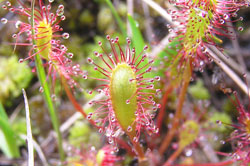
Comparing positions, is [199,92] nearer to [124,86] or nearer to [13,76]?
[124,86]

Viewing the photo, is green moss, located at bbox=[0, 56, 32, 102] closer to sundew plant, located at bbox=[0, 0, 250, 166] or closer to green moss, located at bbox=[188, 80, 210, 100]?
sundew plant, located at bbox=[0, 0, 250, 166]

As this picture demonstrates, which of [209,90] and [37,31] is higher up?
[37,31]

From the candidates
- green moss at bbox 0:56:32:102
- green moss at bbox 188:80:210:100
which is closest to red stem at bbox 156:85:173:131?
green moss at bbox 188:80:210:100

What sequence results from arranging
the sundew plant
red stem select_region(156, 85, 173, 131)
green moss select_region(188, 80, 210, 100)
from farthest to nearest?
green moss select_region(188, 80, 210, 100) < red stem select_region(156, 85, 173, 131) < the sundew plant

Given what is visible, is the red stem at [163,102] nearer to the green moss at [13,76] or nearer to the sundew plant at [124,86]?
the sundew plant at [124,86]

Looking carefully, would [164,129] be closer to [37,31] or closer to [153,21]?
[153,21]

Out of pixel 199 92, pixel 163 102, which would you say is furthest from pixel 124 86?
pixel 199 92

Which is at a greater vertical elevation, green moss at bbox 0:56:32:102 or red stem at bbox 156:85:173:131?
green moss at bbox 0:56:32:102

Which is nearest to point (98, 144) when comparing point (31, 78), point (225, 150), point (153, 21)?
point (31, 78)
